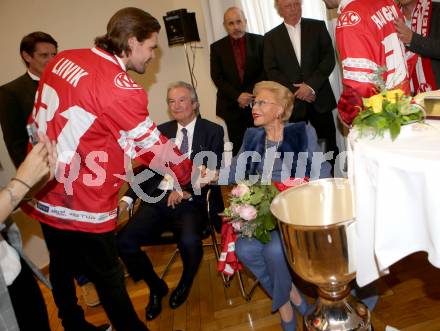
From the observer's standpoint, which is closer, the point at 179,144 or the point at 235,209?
the point at 235,209

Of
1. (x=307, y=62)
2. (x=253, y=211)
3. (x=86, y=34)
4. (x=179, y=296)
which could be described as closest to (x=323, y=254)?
(x=253, y=211)

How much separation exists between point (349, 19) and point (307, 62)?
4.92 ft

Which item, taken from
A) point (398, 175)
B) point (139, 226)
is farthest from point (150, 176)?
point (398, 175)

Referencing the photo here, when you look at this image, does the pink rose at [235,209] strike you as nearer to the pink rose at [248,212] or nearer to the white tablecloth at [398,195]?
the pink rose at [248,212]

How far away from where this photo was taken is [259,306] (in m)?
2.56

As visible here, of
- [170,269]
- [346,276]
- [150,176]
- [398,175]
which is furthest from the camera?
[170,269]

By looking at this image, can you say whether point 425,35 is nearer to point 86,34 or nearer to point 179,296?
point 179,296

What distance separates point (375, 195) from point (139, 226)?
5.55ft

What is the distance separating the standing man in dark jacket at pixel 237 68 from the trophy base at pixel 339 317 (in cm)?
242

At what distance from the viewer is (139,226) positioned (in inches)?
106

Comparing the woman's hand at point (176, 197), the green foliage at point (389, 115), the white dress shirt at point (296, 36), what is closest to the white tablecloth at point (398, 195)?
the green foliage at point (389, 115)

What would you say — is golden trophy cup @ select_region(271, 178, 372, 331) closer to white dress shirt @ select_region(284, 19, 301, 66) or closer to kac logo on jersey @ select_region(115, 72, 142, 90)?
kac logo on jersey @ select_region(115, 72, 142, 90)

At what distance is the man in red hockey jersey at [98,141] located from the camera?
5.84ft

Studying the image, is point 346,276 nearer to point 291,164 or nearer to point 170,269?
point 291,164
